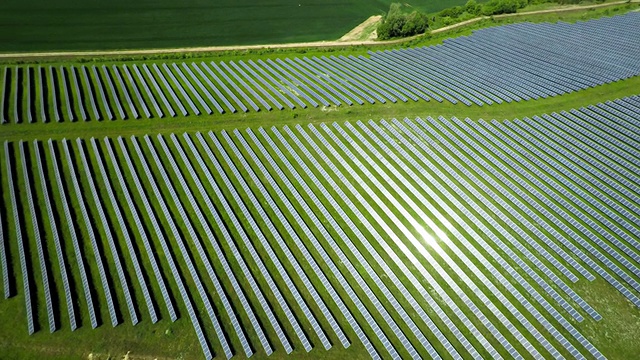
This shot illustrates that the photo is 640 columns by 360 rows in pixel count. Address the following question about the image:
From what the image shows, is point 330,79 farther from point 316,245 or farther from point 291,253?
point 291,253

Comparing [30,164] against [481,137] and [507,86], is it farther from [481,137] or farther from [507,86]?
[507,86]

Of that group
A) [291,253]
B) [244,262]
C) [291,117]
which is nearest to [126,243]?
[244,262]

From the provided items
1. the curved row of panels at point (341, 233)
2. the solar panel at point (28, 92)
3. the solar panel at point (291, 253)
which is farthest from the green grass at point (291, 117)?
the solar panel at point (291, 253)

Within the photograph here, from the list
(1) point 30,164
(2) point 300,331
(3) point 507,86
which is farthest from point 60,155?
(3) point 507,86

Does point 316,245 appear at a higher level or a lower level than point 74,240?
higher

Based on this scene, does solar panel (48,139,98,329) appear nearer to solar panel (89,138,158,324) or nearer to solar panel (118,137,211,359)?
solar panel (89,138,158,324)

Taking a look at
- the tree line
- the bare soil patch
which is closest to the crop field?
the bare soil patch

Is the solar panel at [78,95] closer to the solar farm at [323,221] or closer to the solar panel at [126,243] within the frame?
the solar farm at [323,221]
